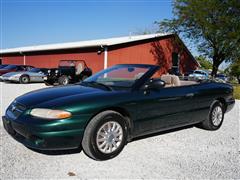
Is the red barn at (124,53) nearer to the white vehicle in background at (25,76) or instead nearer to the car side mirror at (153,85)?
the white vehicle in background at (25,76)

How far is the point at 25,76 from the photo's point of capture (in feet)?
57.4

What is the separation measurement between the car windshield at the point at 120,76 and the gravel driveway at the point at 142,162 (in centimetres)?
109

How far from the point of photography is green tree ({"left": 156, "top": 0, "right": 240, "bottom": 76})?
2122 centimetres

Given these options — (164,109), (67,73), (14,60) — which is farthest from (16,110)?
(14,60)

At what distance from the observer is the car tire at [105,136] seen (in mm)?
3686

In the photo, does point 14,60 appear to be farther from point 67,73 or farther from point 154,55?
point 67,73

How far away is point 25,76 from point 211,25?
15156mm

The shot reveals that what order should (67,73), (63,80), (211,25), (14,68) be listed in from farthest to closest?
1. (211,25)
2. (14,68)
3. (67,73)
4. (63,80)

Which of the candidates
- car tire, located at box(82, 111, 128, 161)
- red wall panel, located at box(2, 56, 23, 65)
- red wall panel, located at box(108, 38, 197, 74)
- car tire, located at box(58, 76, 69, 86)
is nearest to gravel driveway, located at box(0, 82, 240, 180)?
car tire, located at box(82, 111, 128, 161)

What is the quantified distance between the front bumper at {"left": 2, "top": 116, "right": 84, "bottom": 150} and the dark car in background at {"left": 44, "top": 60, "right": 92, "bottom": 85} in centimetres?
1127

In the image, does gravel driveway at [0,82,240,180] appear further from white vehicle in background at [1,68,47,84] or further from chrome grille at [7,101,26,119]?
white vehicle in background at [1,68,47,84]

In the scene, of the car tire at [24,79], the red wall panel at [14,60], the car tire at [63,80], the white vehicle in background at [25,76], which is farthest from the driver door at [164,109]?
the red wall panel at [14,60]

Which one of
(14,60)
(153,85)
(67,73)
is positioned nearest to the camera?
(153,85)

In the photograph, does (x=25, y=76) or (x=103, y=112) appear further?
(x=25, y=76)
